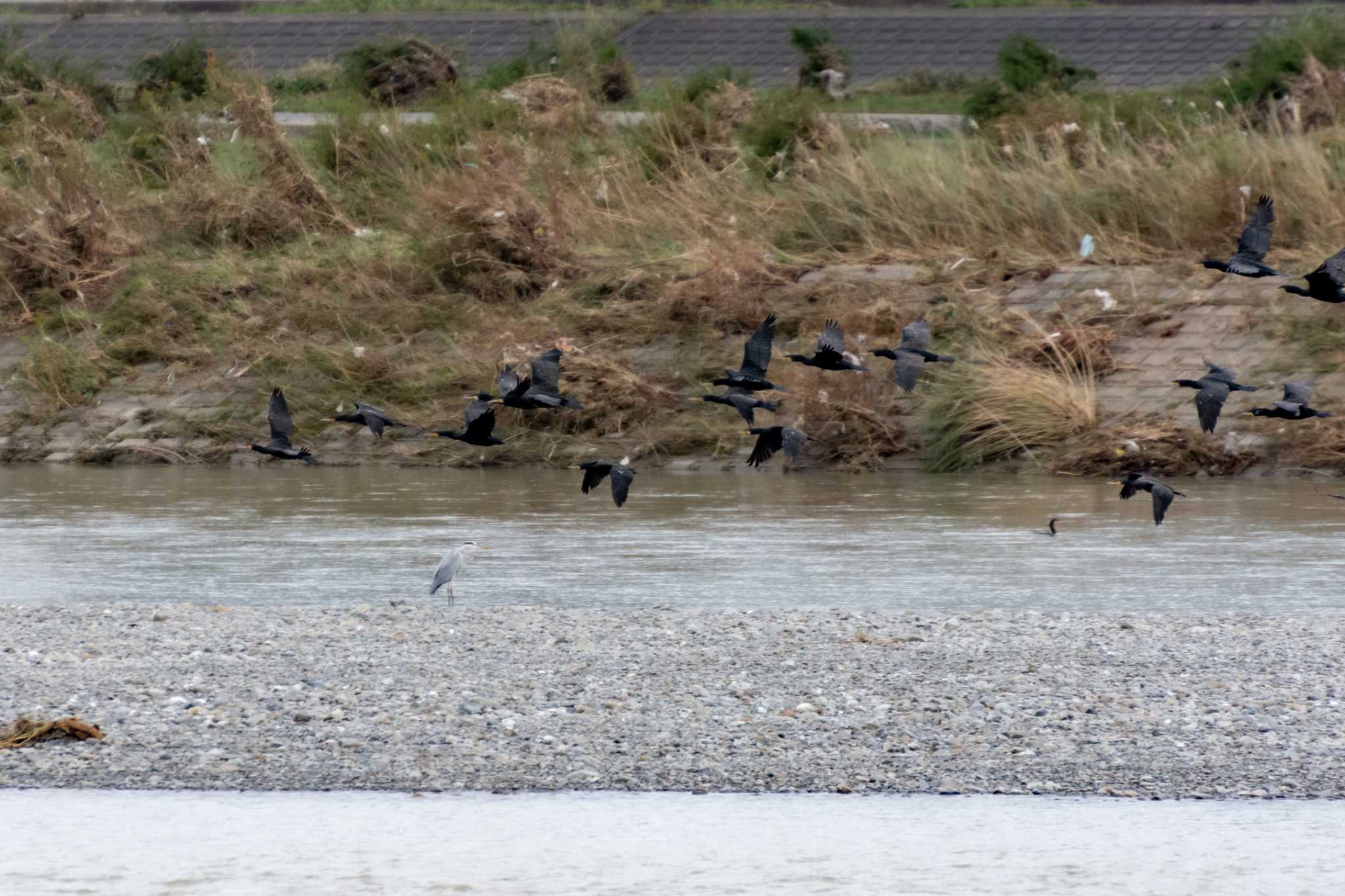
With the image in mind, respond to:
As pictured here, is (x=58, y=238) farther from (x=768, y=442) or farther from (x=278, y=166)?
(x=768, y=442)

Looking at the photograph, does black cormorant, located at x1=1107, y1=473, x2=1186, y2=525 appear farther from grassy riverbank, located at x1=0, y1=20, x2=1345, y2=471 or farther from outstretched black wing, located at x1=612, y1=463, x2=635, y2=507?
grassy riverbank, located at x1=0, y1=20, x2=1345, y2=471

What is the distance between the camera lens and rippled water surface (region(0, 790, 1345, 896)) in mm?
5488

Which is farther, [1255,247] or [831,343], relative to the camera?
[831,343]

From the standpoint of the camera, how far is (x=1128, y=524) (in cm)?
1238

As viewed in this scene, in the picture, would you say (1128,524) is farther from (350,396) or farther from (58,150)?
(58,150)

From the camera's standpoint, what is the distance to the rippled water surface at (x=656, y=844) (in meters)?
5.49

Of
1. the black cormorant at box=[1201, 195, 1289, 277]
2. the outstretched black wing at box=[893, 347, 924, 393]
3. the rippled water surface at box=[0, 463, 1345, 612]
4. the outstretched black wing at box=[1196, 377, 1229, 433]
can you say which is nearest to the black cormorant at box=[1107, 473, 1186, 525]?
the rippled water surface at box=[0, 463, 1345, 612]

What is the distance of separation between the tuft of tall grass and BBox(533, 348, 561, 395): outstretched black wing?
4512mm

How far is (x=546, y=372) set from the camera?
12.0 metres

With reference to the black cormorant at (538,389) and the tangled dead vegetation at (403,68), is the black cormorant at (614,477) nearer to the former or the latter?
the black cormorant at (538,389)

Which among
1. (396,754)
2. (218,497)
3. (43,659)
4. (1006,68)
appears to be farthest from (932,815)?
(1006,68)

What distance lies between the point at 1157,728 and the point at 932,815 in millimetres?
1061

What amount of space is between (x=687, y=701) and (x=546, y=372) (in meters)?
5.11

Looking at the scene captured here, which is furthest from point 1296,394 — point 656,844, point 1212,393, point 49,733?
point 49,733
